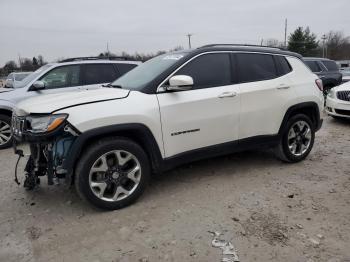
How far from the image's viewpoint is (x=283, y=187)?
13.1 feet

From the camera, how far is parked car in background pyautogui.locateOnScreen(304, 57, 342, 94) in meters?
12.0

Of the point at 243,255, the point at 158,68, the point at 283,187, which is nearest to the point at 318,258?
the point at 243,255

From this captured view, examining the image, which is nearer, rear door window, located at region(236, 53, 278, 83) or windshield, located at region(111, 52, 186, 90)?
windshield, located at region(111, 52, 186, 90)

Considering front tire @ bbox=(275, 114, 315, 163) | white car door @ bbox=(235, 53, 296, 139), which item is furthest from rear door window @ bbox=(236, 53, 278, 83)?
front tire @ bbox=(275, 114, 315, 163)

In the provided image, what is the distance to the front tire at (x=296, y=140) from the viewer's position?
15.5ft

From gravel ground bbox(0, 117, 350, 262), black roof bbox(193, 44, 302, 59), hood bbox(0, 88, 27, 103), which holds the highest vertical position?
black roof bbox(193, 44, 302, 59)

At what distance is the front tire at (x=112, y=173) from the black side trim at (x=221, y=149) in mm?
334

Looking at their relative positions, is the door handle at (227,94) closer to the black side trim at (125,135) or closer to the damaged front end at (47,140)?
the black side trim at (125,135)

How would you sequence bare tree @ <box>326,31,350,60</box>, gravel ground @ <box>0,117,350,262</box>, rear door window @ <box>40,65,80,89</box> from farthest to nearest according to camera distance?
1. bare tree @ <box>326,31,350,60</box>
2. rear door window @ <box>40,65,80,89</box>
3. gravel ground @ <box>0,117,350,262</box>

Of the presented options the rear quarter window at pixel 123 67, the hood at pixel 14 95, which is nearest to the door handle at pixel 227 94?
the rear quarter window at pixel 123 67

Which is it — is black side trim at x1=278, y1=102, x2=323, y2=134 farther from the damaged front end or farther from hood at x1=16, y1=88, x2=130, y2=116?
the damaged front end

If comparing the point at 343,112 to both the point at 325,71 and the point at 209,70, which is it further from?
the point at 209,70

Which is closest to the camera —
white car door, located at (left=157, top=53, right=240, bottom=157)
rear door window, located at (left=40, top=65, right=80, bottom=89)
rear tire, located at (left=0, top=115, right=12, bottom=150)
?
white car door, located at (left=157, top=53, right=240, bottom=157)

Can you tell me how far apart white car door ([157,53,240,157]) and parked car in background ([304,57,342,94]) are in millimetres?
9171
